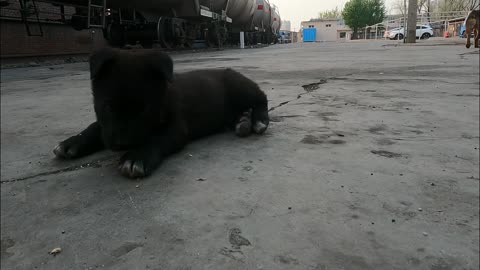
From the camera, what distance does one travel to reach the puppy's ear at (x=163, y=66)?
5.61ft

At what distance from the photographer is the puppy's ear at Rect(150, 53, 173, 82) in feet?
5.61

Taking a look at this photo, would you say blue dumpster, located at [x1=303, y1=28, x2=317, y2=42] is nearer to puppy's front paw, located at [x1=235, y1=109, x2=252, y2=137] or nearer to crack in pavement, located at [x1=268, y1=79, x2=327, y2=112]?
crack in pavement, located at [x1=268, y1=79, x2=327, y2=112]

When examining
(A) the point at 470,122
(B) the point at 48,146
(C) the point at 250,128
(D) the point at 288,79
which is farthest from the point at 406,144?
(D) the point at 288,79

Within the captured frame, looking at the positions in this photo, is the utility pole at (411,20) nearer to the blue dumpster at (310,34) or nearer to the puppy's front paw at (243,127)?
the puppy's front paw at (243,127)

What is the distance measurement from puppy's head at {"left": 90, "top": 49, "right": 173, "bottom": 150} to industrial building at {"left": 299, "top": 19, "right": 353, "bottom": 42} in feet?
195

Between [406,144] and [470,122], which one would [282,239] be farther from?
[470,122]

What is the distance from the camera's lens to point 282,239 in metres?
1.18

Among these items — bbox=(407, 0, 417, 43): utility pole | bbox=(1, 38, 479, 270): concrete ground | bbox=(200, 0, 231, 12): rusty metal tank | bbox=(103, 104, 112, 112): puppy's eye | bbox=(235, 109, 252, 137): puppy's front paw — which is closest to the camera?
bbox=(1, 38, 479, 270): concrete ground

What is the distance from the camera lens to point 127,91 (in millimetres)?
1619

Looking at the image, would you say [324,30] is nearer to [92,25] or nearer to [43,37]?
[43,37]

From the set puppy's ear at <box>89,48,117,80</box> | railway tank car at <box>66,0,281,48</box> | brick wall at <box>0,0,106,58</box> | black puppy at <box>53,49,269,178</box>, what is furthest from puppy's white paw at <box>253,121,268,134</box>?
brick wall at <box>0,0,106,58</box>

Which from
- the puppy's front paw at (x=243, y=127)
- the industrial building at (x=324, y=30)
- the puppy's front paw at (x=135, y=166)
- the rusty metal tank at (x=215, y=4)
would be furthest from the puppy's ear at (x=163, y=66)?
the industrial building at (x=324, y=30)

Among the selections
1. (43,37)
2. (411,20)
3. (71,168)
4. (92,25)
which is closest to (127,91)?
(71,168)

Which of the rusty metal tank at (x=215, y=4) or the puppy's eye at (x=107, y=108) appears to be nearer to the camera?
the puppy's eye at (x=107, y=108)
